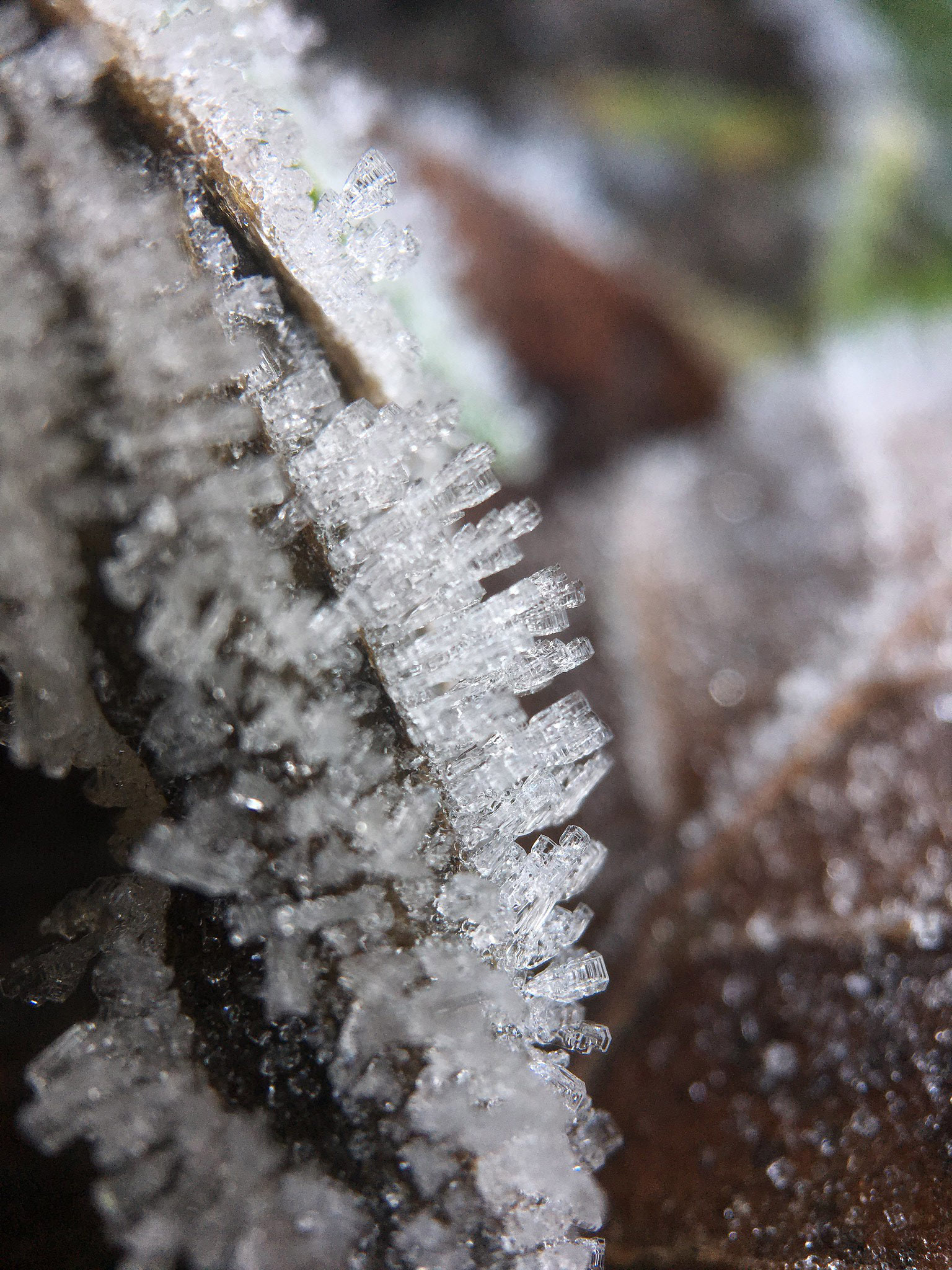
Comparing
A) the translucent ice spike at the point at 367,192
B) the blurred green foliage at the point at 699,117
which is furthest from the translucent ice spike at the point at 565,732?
the blurred green foliage at the point at 699,117

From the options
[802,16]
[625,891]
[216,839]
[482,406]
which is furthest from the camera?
[802,16]

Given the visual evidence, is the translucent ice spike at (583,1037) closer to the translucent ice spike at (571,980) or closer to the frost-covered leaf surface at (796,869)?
the translucent ice spike at (571,980)

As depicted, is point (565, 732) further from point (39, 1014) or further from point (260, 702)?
point (39, 1014)

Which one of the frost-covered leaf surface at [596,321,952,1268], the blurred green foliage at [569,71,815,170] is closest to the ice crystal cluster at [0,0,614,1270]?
the frost-covered leaf surface at [596,321,952,1268]

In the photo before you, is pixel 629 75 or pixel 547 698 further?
pixel 629 75

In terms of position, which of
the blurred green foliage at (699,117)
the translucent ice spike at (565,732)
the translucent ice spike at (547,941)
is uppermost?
the translucent ice spike at (565,732)

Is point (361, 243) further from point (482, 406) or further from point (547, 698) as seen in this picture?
point (482, 406)

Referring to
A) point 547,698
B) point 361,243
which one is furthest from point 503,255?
point 361,243

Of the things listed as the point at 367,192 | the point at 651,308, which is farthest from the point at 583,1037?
the point at 651,308

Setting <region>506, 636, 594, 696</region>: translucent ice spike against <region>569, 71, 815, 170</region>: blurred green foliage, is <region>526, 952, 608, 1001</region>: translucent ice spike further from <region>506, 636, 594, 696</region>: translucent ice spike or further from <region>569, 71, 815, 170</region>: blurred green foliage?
<region>569, 71, 815, 170</region>: blurred green foliage
